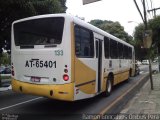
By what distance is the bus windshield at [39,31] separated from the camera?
1082cm

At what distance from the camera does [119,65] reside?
19.2 metres

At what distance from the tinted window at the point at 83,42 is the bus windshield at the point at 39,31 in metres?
0.65

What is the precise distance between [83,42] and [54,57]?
1.48 m

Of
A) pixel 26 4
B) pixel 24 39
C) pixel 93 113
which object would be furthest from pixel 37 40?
pixel 26 4

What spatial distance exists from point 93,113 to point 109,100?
11.2 ft

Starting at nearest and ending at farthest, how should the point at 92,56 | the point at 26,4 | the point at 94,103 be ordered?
the point at 92,56 < the point at 94,103 < the point at 26,4

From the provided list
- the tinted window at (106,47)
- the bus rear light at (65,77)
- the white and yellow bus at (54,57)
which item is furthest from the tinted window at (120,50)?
the bus rear light at (65,77)

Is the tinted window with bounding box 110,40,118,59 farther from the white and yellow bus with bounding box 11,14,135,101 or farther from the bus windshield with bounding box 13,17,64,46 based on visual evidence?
the bus windshield with bounding box 13,17,64,46

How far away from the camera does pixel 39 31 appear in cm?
1126

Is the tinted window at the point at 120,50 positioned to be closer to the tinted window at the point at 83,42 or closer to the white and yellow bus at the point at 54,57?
the white and yellow bus at the point at 54,57

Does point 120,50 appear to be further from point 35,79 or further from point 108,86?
point 35,79

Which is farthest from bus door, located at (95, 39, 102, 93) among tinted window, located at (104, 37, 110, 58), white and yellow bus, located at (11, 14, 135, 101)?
tinted window, located at (104, 37, 110, 58)

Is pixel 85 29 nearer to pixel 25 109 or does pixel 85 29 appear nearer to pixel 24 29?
pixel 24 29

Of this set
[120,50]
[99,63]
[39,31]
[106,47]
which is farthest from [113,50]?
[39,31]
